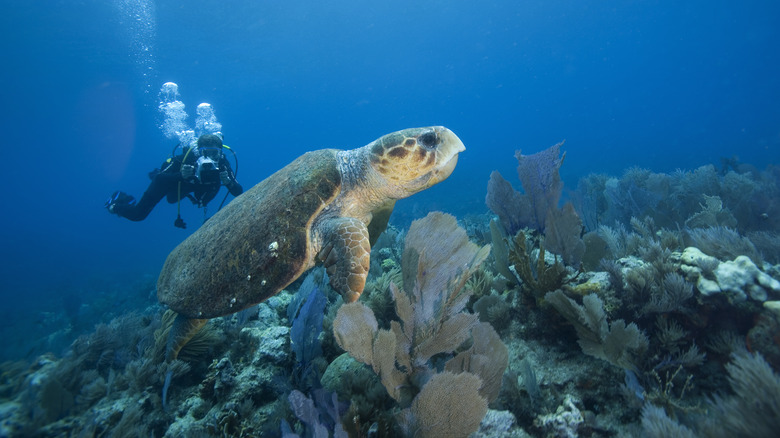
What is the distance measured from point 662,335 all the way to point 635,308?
25 cm

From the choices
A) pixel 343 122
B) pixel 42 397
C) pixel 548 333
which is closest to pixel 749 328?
pixel 548 333

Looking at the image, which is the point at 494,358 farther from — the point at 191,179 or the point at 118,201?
the point at 118,201

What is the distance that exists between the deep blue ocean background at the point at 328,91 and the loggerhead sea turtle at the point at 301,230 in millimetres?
11367

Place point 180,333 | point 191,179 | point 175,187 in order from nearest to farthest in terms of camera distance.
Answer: point 180,333
point 191,179
point 175,187

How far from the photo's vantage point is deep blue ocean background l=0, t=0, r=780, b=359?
3497 cm

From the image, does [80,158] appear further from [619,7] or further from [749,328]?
[619,7]

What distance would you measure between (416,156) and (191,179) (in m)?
6.80

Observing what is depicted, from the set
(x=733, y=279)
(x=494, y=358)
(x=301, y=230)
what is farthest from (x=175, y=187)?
(x=733, y=279)

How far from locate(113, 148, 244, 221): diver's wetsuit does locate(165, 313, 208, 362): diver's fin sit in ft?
15.2

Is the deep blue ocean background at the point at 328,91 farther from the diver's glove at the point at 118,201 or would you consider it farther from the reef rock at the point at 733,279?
the reef rock at the point at 733,279

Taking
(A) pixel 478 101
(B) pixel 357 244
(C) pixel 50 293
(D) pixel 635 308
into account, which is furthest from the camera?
(A) pixel 478 101

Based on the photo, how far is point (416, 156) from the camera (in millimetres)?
2752

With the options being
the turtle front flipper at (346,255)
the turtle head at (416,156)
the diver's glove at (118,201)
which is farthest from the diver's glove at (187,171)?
the turtle head at (416,156)

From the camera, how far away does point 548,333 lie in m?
2.14
